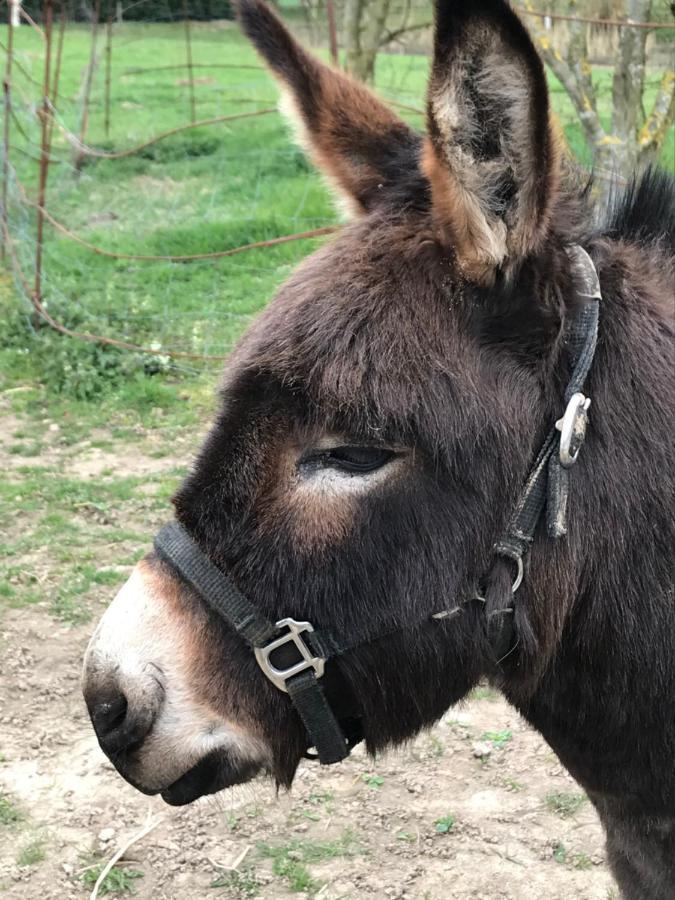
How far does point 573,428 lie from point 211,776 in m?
0.97

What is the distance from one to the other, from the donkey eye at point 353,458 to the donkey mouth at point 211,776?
608mm

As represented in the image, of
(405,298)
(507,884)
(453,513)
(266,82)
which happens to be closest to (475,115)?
(405,298)

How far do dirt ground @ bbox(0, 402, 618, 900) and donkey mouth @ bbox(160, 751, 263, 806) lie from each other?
1.06 metres

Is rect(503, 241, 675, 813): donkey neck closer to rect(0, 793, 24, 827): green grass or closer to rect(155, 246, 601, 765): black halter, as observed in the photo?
rect(155, 246, 601, 765): black halter

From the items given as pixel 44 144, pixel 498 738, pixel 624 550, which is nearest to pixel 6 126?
pixel 44 144

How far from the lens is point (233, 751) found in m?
1.78

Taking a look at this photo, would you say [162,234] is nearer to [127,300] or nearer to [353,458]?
[127,300]

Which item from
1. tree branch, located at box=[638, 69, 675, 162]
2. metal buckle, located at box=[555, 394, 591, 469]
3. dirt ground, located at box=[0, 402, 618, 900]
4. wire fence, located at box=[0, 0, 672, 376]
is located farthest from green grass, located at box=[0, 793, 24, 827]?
tree branch, located at box=[638, 69, 675, 162]

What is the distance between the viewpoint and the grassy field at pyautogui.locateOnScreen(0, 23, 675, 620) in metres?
5.40

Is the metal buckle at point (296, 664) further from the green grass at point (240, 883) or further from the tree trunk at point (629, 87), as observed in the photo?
the tree trunk at point (629, 87)

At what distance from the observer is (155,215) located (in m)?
10.8

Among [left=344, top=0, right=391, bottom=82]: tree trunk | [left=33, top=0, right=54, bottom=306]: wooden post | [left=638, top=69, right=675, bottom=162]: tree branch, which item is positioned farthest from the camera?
[left=344, top=0, right=391, bottom=82]: tree trunk

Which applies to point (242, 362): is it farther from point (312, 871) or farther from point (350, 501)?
point (312, 871)

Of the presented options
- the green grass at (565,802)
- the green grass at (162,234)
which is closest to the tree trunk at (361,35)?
the green grass at (162,234)
